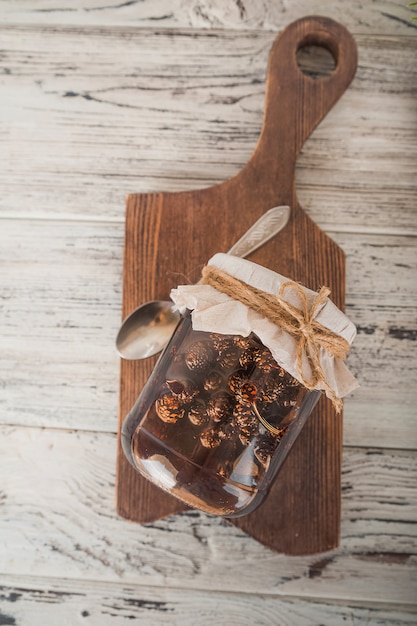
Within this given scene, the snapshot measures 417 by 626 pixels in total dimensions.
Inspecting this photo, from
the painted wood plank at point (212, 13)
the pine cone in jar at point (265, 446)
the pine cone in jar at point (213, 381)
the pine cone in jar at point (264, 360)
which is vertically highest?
the painted wood plank at point (212, 13)

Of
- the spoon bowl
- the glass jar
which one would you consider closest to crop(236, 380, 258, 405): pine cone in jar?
the glass jar

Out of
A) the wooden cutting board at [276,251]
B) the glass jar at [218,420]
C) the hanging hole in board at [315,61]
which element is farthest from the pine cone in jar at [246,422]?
the hanging hole in board at [315,61]

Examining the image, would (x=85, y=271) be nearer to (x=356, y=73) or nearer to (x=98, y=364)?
(x=98, y=364)

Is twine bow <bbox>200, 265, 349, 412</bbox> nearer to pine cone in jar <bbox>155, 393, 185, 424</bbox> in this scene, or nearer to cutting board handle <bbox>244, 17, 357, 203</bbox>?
pine cone in jar <bbox>155, 393, 185, 424</bbox>

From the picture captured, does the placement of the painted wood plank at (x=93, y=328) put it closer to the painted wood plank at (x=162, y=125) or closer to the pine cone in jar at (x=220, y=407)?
the painted wood plank at (x=162, y=125)

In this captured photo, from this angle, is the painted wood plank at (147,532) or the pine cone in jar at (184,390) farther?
the painted wood plank at (147,532)

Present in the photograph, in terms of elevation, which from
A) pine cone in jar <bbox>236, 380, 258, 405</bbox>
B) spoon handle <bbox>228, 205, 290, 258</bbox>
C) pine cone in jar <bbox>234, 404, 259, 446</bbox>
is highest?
spoon handle <bbox>228, 205, 290, 258</bbox>

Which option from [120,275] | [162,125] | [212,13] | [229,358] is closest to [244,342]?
[229,358]
